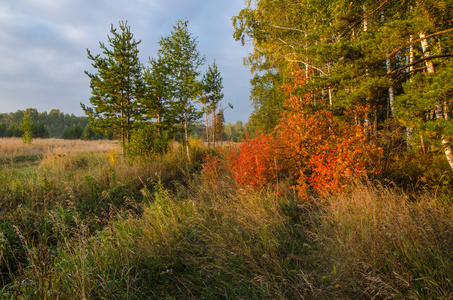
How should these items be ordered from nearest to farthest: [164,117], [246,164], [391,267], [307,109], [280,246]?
1. [391,267]
2. [280,246]
3. [307,109]
4. [246,164]
5. [164,117]

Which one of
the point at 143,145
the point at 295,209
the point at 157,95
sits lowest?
the point at 295,209

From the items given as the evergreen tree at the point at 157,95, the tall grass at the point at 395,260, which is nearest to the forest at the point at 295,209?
the tall grass at the point at 395,260

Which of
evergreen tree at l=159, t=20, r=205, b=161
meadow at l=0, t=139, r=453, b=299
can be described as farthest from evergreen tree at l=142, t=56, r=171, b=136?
meadow at l=0, t=139, r=453, b=299

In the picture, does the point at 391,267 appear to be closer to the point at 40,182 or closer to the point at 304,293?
the point at 304,293

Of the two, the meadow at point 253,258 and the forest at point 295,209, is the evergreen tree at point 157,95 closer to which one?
the forest at point 295,209

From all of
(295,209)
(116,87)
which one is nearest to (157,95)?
(116,87)

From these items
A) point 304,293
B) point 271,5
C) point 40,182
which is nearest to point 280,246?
point 304,293

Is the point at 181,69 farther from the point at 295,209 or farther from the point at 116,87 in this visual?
the point at 295,209

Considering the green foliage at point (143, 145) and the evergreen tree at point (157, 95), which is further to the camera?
the evergreen tree at point (157, 95)

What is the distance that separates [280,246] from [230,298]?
92 centimetres

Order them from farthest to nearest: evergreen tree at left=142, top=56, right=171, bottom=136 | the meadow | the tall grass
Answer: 1. evergreen tree at left=142, top=56, right=171, bottom=136
2. the meadow
3. the tall grass

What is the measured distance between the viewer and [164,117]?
1318 cm

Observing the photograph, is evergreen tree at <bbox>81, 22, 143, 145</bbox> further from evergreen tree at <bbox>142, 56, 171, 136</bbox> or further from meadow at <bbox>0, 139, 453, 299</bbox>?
meadow at <bbox>0, 139, 453, 299</bbox>

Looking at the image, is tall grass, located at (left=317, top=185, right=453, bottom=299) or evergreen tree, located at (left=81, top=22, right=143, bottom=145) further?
evergreen tree, located at (left=81, top=22, right=143, bottom=145)
